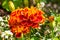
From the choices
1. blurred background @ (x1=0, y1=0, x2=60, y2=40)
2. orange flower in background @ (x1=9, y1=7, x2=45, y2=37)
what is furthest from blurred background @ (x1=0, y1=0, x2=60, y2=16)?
orange flower in background @ (x1=9, y1=7, x2=45, y2=37)

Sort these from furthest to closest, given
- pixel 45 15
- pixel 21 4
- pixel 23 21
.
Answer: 1. pixel 21 4
2. pixel 45 15
3. pixel 23 21

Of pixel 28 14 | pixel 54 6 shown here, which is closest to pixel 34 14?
pixel 28 14

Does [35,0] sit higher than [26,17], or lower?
higher

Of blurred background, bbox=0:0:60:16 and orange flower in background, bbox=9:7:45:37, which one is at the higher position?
blurred background, bbox=0:0:60:16

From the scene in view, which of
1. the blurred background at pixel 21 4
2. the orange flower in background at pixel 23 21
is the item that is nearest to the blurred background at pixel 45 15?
the blurred background at pixel 21 4

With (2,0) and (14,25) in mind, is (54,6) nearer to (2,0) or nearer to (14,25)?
(2,0)

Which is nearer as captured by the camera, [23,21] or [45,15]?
[23,21]

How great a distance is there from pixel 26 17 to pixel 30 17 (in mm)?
21

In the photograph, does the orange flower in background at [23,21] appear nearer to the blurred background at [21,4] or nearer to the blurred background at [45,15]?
the blurred background at [45,15]

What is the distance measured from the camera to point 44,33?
1.99 metres

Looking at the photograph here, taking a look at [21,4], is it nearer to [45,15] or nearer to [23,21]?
[45,15]

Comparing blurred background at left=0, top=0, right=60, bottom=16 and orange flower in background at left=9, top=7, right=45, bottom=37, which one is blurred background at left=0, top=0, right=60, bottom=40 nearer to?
blurred background at left=0, top=0, right=60, bottom=16

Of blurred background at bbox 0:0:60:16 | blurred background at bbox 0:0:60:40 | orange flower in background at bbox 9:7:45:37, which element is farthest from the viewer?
blurred background at bbox 0:0:60:16

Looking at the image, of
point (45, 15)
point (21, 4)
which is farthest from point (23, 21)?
point (21, 4)
